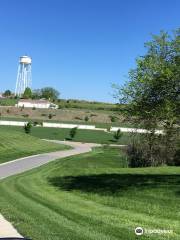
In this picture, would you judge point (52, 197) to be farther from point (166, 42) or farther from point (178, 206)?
point (166, 42)

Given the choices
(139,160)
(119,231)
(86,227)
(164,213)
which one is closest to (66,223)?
(86,227)

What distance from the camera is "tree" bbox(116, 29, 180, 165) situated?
17.4 m

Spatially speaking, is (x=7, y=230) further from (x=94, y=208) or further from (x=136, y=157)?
(x=136, y=157)

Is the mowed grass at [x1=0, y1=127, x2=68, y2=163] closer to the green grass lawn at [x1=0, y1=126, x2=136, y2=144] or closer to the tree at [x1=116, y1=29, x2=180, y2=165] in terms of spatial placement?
the green grass lawn at [x1=0, y1=126, x2=136, y2=144]

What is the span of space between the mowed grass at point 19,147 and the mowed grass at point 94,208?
22.0m

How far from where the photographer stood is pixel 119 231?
34.9 ft

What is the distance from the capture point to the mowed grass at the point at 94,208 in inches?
417

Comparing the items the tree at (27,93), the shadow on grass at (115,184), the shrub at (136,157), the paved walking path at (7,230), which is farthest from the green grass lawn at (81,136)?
the tree at (27,93)

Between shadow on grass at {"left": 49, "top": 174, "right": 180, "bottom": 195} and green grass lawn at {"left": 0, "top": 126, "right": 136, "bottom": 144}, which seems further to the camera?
green grass lawn at {"left": 0, "top": 126, "right": 136, "bottom": 144}

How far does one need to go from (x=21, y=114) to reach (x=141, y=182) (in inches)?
4444

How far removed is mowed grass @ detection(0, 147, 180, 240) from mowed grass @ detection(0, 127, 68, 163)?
2201cm

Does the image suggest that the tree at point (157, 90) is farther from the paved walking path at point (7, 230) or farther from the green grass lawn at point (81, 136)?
the green grass lawn at point (81, 136)

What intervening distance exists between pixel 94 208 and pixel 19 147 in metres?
41.9

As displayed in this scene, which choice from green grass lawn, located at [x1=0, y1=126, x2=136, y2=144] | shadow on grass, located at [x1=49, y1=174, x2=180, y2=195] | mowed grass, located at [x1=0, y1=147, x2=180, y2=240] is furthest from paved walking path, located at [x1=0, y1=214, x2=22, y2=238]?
green grass lawn, located at [x1=0, y1=126, x2=136, y2=144]
